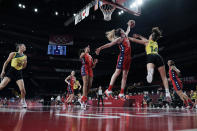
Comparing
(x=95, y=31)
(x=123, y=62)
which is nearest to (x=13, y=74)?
(x=123, y=62)

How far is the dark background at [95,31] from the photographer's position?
13609 millimetres

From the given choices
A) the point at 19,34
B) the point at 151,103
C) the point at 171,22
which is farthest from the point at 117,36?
the point at 19,34

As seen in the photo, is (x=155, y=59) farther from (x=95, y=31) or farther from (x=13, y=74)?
(x=95, y=31)

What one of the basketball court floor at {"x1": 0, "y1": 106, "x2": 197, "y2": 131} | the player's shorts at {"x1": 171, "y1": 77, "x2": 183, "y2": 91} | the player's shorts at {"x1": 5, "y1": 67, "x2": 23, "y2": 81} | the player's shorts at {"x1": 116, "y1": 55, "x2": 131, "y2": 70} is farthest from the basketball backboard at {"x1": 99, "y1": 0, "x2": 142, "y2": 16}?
the basketball court floor at {"x1": 0, "y1": 106, "x2": 197, "y2": 131}

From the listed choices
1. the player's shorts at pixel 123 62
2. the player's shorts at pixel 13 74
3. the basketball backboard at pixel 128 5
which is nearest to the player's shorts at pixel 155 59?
the player's shorts at pixel 123 62

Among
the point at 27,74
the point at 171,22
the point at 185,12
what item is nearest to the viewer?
the point at 185,12

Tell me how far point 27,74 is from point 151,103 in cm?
1813

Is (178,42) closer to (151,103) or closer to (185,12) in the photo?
(185,12)

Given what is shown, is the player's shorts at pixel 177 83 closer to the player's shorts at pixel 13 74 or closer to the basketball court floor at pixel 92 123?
the basketball court floor at pixel 92 123

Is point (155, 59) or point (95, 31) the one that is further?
point (95, 31)

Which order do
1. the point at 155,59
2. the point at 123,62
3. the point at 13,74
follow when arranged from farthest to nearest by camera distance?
the point at 13,74
the point at 155,59
the point at 123,62

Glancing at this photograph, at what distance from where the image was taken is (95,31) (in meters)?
19.4

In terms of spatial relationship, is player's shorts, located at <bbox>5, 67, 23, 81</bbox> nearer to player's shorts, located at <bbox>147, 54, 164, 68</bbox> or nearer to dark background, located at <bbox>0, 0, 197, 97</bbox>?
player's shorts, located at <bbox>147, 54, 164, 68</bbox>

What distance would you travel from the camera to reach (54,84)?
28312 millimetres
